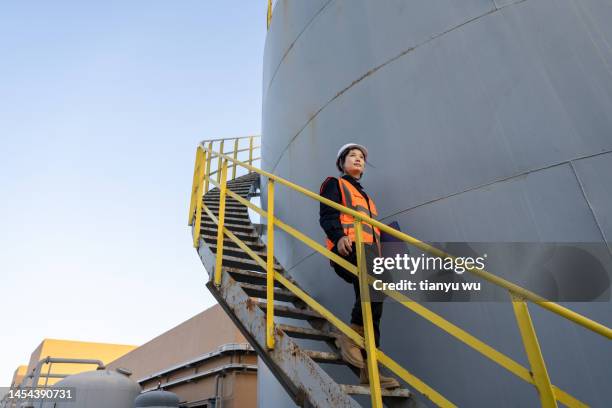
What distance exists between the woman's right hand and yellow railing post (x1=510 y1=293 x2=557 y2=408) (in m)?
1.15

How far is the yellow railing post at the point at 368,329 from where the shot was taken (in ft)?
6.93

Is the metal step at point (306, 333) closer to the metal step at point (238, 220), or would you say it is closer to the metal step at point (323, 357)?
Answer: the metal step at point (323, 357)

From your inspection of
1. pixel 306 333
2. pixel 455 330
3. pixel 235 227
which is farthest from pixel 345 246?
pixel 235 227

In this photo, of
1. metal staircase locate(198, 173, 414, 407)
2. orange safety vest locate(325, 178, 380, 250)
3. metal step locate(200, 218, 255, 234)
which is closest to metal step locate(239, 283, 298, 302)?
metal staircase locate(198, 173, 414, 407)

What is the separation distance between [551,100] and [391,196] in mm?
1241

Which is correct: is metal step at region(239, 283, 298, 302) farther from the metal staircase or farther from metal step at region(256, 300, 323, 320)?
metal step at region(256, 300, 323, 320)

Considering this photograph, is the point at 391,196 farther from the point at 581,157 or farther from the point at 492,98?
the point at 581,157

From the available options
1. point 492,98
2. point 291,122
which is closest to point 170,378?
point 291,122

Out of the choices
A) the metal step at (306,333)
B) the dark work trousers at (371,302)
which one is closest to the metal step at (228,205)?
the metal step at (306,333)

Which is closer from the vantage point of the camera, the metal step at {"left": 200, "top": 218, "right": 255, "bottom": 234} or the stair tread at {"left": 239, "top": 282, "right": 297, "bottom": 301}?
the stair tread at {"left": 239, "top": 282, "right": 297, "bottom": 301}

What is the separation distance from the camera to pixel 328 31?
14.4 feet

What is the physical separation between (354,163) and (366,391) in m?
1.65

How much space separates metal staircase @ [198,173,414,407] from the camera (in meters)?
2.39

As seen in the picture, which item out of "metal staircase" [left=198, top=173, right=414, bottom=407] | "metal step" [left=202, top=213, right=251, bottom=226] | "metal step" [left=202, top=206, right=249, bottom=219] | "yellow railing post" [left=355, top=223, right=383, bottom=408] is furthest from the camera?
"metal step" [left=202, top=206, right=249, bottom=219]
